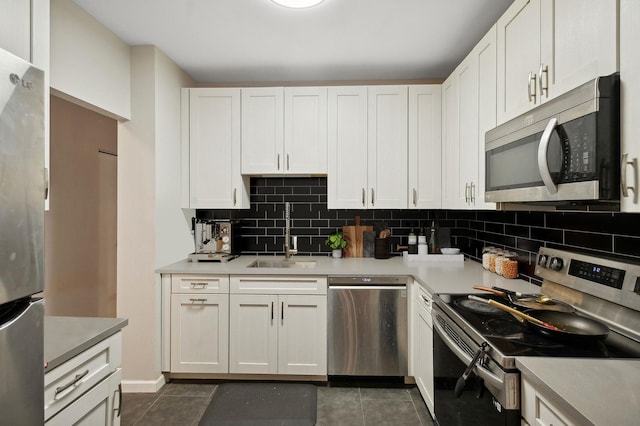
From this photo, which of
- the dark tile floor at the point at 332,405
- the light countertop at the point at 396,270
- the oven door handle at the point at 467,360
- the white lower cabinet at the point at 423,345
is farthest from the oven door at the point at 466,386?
the dark tile floor at the point at 332,405

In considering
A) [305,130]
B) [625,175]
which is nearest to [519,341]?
[625,175]

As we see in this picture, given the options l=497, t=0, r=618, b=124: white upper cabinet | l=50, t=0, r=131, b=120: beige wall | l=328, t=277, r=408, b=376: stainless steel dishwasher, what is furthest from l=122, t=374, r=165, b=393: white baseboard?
l=497, t=0, r=618, b=124: white upper cabinet

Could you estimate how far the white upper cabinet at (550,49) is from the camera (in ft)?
3.65

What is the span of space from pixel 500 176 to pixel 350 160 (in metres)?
1.37

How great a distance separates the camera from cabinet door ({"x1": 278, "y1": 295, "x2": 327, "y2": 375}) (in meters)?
2.55

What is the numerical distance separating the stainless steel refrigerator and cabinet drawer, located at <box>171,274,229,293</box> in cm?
164

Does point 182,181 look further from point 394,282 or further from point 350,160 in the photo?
point 394,282

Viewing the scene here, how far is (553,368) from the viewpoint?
1048mm

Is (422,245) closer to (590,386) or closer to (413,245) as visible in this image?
(413,245)

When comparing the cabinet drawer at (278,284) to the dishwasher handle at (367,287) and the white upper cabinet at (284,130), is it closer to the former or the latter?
the dishwasher handle at (367,287)

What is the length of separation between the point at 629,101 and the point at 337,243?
2.25m

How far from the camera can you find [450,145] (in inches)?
104

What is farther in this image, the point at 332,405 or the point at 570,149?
the point at 332,405

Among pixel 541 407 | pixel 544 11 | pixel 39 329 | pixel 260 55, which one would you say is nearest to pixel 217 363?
pixel 39 329
